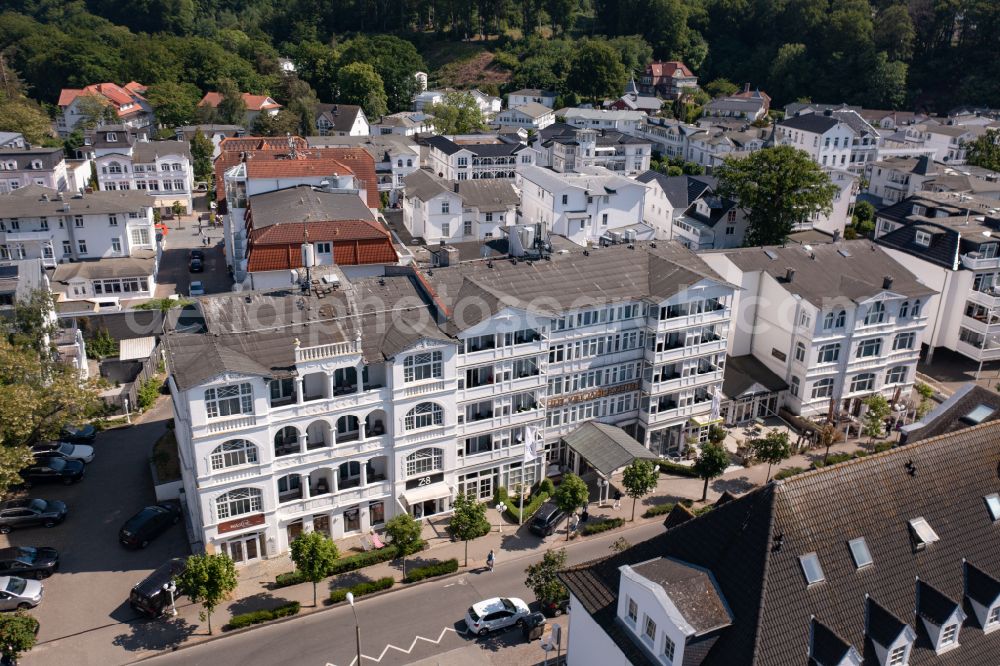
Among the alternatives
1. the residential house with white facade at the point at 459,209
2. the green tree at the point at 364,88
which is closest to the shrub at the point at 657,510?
the residential house with white facade at the point at 459,209

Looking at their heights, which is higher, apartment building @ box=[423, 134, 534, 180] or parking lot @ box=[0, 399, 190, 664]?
apartment building @ box=[423, 134, 534, 180]

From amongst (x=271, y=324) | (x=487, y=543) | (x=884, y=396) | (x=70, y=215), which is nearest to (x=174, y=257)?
(x=70, y=215)

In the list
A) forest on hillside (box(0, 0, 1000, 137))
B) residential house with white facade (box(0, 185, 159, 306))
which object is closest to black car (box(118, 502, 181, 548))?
residential house with white facade (box(0, 185, 159, 306))

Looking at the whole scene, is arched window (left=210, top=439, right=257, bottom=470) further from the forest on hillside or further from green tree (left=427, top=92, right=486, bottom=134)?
the forest on hillside

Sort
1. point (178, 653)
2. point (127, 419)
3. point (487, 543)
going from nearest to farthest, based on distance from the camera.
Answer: point (178, 653) → point (487, 543) → point (127, 419)

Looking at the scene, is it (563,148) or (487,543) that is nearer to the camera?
(487,543)

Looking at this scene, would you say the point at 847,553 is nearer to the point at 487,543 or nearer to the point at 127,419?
the point at 487,543
